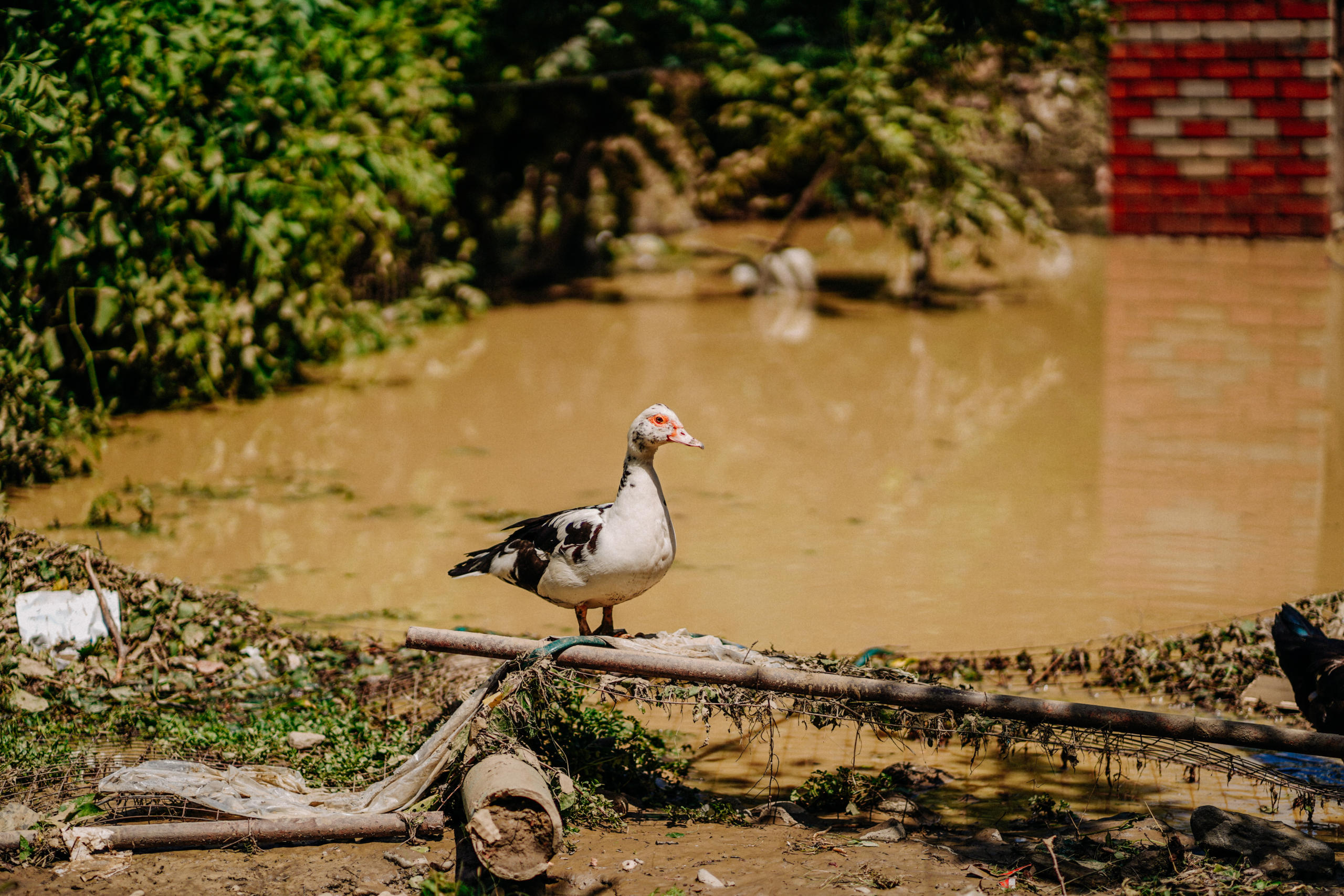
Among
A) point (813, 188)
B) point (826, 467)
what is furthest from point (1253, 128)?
point (826, 467)

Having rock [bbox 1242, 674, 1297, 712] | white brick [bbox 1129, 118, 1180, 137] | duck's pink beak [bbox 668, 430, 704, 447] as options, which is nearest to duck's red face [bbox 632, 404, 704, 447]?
duck's pink beak [bbox 668, 430, 704, 447]

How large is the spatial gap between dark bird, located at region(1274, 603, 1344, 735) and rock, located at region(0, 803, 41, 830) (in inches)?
165

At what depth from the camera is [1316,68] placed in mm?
14562

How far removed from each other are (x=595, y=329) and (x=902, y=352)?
2912 mm

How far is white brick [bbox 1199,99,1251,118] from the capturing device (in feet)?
48.7

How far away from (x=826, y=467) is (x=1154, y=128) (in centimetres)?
872

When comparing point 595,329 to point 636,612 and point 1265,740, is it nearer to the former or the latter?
point 636,612

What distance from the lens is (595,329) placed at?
12.4 metres

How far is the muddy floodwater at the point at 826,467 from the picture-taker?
21.7ft

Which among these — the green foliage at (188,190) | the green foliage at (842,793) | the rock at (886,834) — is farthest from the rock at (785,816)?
the green foliage at (188,190)

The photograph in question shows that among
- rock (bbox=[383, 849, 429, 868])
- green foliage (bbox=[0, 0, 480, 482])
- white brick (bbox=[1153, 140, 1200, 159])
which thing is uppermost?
white brick (bbox=[1153, 140, 1200, 159])

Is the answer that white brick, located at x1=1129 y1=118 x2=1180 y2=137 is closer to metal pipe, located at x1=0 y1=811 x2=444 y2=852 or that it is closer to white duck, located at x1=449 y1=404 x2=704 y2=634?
white duck, located at x1=449 y1=404 x2=704 y2=634

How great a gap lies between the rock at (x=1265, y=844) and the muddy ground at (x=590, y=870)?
2.61ft

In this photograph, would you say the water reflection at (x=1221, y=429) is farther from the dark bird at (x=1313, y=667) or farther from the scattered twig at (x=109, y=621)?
the scattered twig at (x=109, y=621)
